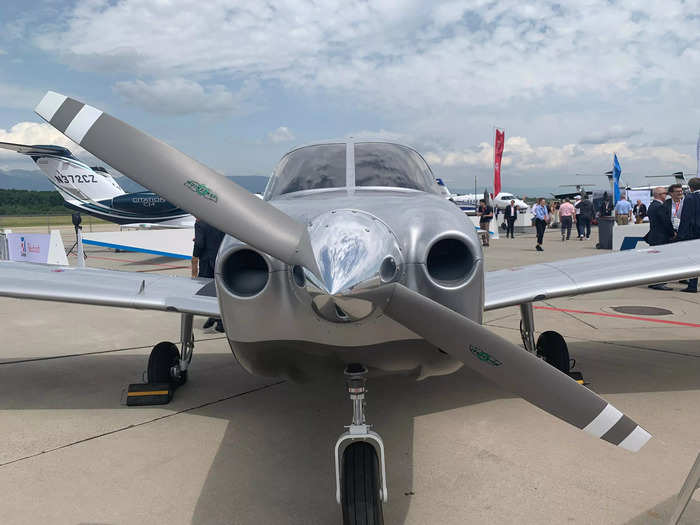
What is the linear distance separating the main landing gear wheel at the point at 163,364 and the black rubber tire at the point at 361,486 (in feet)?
8.69

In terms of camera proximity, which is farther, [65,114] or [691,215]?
[691,215]

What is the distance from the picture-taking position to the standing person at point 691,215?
8.38m

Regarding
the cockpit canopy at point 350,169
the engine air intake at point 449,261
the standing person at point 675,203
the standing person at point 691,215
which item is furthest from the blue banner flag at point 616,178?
the engine air intake at point 449,261

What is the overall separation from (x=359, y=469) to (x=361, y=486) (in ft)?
0.26

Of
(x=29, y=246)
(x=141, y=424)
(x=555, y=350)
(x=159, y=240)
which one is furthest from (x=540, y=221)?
(x=141, y=424)

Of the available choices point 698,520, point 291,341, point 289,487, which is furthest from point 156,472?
point 698,520

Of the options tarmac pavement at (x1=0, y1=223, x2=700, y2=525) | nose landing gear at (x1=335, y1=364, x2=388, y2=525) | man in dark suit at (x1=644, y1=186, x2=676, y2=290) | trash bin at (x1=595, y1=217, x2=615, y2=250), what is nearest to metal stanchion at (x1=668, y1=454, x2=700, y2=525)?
tarmac pavement at (x1=0, y1=223, x2=700, y2=525)

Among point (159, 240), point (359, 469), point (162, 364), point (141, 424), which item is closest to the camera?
point (359, 469)

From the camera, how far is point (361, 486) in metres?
2.52

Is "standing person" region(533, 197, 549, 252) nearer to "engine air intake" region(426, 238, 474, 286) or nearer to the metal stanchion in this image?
the metal stanchion

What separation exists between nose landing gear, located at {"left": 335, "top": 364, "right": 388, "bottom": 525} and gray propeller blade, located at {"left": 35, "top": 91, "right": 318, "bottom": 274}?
2.71 ft

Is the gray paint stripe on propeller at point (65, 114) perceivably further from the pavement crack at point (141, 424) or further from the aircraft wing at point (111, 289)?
the pavement crack at point (141, 424)

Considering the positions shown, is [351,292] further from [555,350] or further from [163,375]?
[555,350]

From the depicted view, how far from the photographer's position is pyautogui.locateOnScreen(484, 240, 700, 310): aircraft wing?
421cm
